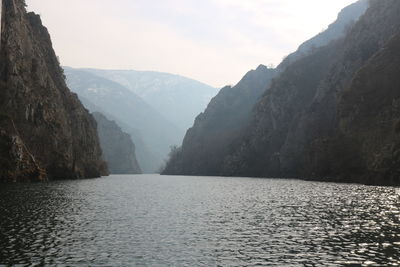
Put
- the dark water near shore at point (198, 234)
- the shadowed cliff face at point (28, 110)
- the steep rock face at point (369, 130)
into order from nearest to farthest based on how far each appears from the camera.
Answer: the dark water near shore at point (198, 234) → the shadowed cliff face at point (28, 110) → the steep rock face at point (369, 130)

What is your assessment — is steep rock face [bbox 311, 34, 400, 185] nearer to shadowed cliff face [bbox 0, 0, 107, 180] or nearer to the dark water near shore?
the dark water near shore

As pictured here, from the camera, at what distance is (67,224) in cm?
5112

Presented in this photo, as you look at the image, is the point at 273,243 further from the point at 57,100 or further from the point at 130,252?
the point at 57,100

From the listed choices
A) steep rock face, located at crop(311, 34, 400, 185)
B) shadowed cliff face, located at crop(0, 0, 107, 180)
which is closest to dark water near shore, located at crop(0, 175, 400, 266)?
shadowed cliff face, located at crop(0, 0, 107, 180)

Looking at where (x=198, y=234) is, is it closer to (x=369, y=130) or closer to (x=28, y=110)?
(x=28, y=110)

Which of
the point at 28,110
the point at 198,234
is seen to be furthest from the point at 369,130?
the point at 28,110

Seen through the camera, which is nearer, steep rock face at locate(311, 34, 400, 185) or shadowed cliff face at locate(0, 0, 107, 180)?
shadowed cliff face at locate(0, 0, 107, 180)

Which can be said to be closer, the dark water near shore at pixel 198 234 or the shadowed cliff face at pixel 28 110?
the dark water near shore at pixel 198 234

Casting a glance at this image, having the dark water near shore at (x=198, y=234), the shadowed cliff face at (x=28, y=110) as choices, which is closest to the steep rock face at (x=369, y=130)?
the dark water near shore at (x=198, y=234)

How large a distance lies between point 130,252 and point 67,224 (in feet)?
58.0

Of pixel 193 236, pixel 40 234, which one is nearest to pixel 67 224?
pixel 40 234

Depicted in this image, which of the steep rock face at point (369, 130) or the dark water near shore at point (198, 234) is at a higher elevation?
the steep rock face at point (369, 130)

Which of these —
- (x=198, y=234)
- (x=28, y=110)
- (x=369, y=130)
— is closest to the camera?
(x=198, y=234)

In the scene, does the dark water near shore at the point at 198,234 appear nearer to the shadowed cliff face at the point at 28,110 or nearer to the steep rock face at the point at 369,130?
the shadowed cliff face at the point at 28,110
